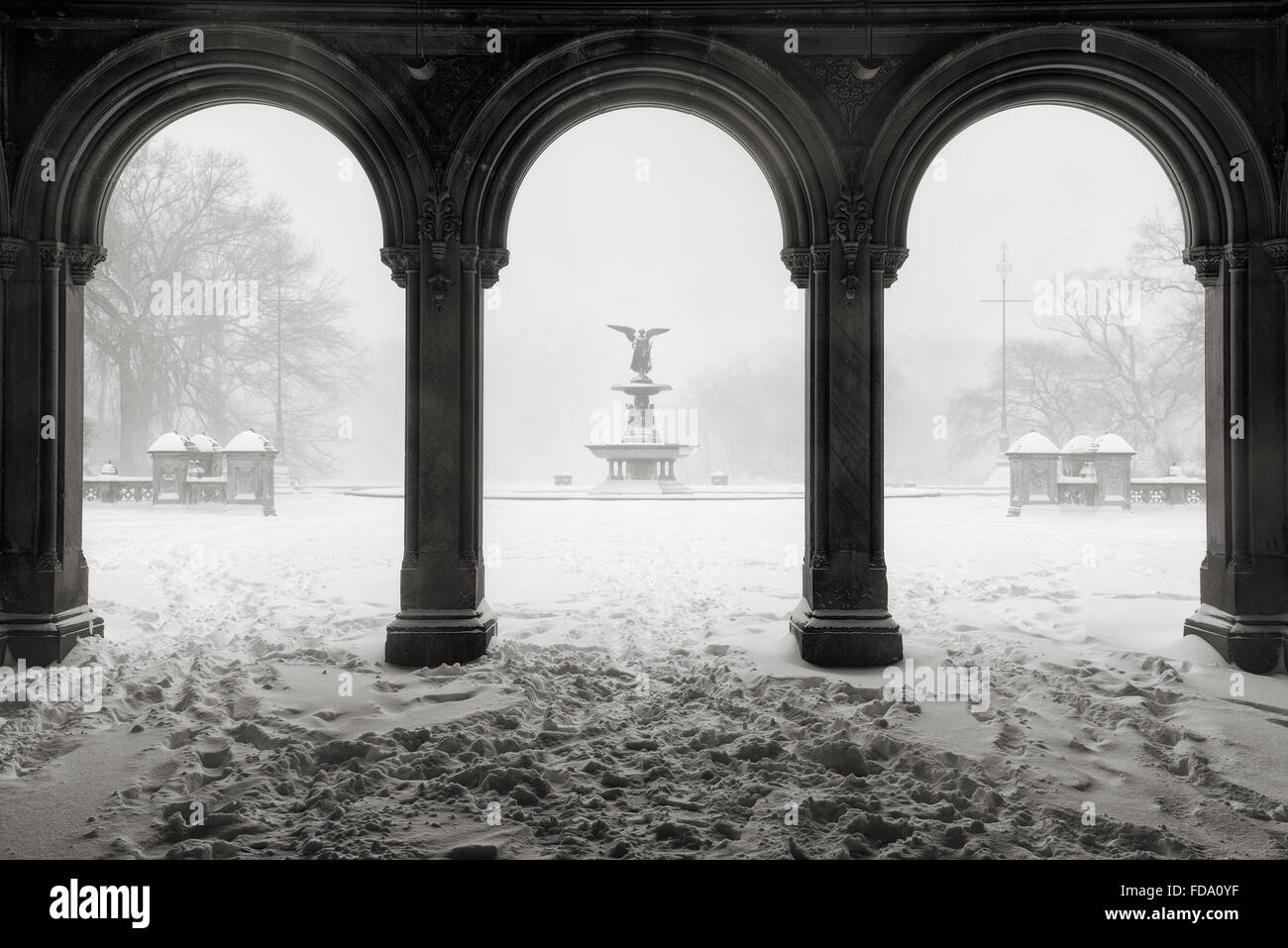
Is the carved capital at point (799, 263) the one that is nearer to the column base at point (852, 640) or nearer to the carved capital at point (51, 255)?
the column base at point (852, 640)

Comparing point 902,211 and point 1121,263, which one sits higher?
point 1121,263

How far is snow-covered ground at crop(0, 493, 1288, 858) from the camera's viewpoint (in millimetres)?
2949

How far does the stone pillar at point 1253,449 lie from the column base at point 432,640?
4674mm

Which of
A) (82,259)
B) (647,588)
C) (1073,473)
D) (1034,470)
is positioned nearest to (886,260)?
(647,588)

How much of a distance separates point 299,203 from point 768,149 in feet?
137

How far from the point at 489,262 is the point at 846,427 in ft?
8.25

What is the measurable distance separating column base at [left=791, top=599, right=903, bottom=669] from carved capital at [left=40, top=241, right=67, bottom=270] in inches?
205

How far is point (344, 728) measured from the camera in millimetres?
3900

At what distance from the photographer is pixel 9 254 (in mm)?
4980

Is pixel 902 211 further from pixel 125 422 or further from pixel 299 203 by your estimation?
pixel 299 203

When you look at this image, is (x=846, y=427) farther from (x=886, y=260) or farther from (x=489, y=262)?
(x=489, y=262)

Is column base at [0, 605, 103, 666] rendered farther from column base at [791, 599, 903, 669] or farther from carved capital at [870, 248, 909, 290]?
carved capital at [870, 248, 909, 290]

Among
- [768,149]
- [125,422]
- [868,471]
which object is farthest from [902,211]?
[125,422]

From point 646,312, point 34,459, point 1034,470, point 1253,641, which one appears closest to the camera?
point 1253,641
